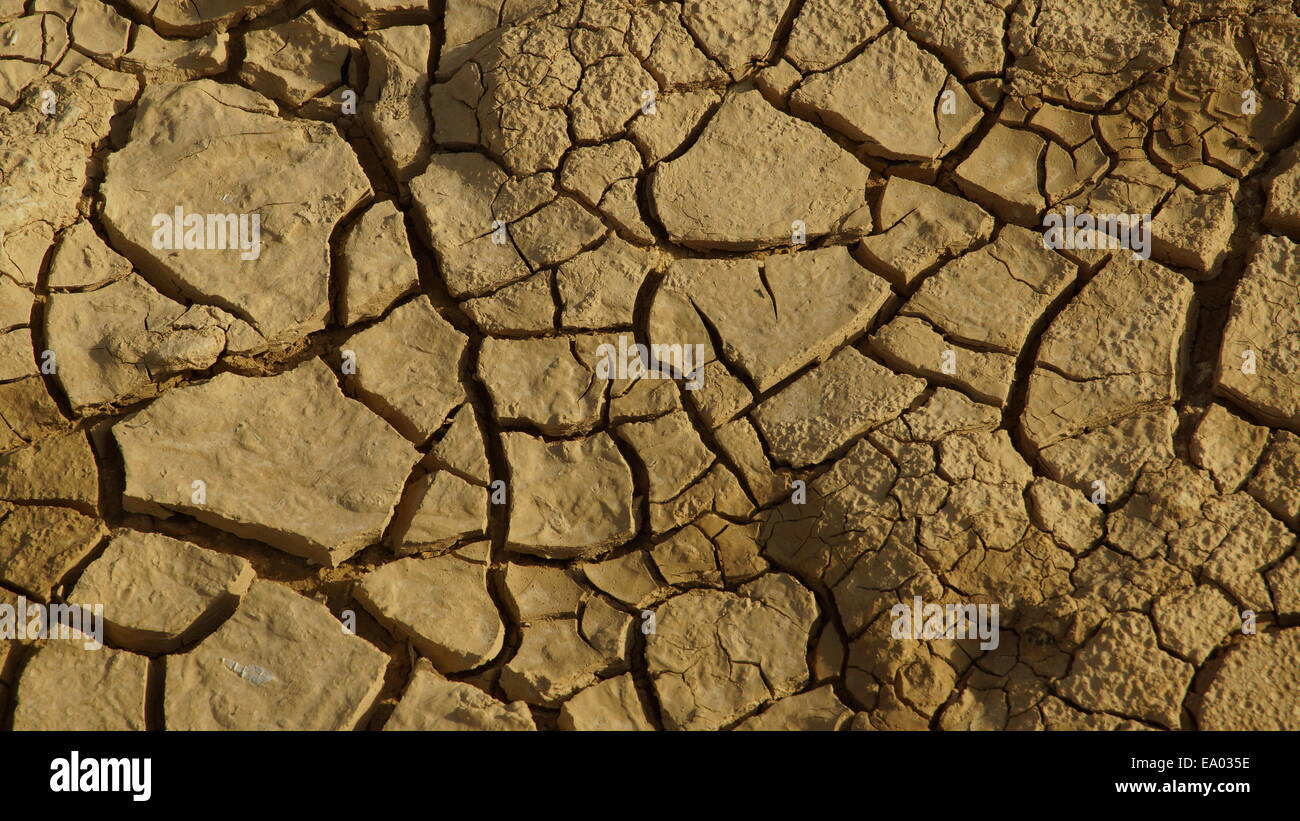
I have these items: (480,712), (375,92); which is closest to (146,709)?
(480,712)

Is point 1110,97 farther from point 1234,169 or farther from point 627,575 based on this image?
point 627,575

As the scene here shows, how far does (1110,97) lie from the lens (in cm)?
301

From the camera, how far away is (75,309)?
114 inches

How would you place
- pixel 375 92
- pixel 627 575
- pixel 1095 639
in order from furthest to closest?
pixel 375 92 < pixel 627 575 < pixel 1095 639

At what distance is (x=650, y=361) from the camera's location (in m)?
2.87

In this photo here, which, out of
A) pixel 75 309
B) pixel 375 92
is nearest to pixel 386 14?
pixel 375 92

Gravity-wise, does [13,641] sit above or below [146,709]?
above

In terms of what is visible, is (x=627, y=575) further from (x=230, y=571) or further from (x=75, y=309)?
(x=75, y=309)

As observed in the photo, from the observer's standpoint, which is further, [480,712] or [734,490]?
[734,490]

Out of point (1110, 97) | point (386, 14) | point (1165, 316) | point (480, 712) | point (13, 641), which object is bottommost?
point (480, 712)

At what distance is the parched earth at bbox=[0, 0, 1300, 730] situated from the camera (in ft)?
8.46

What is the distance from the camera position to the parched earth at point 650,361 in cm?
258

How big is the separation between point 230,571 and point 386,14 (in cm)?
180

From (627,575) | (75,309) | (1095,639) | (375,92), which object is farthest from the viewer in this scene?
(375,92)
